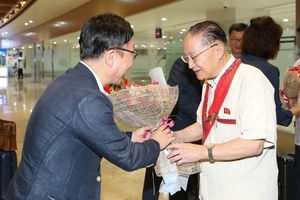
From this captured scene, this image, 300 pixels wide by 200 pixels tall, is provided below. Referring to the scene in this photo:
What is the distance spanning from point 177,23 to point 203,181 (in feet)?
35.0

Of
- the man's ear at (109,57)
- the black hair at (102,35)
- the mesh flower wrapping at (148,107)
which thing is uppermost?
the black hair at (102,35)

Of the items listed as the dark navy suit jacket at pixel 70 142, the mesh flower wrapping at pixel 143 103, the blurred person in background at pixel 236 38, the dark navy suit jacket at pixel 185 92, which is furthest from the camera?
the blurred person in background at pixel 236 38

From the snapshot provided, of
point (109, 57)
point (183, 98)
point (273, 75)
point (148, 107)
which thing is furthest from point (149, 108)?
point (183, 98)

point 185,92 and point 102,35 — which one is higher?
point 102,35

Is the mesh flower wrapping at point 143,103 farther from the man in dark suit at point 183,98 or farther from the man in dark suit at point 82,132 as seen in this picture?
the man in dark suit at point 183,98

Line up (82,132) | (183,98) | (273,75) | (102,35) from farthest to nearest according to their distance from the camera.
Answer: (183,98)
(273,75)
(102,35)
(82,132)

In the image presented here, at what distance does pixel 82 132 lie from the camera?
1.27 meters

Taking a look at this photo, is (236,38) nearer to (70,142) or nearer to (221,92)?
(221,92)

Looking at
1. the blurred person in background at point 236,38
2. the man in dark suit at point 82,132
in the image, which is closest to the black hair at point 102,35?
the man in dark suit at point 82,132

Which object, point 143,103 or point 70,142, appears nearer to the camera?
point 70,142

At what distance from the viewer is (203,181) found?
1760 mm

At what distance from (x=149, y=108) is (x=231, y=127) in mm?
381

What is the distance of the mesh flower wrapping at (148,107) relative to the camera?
1.54 m

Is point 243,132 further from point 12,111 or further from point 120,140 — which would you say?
point 12,111
